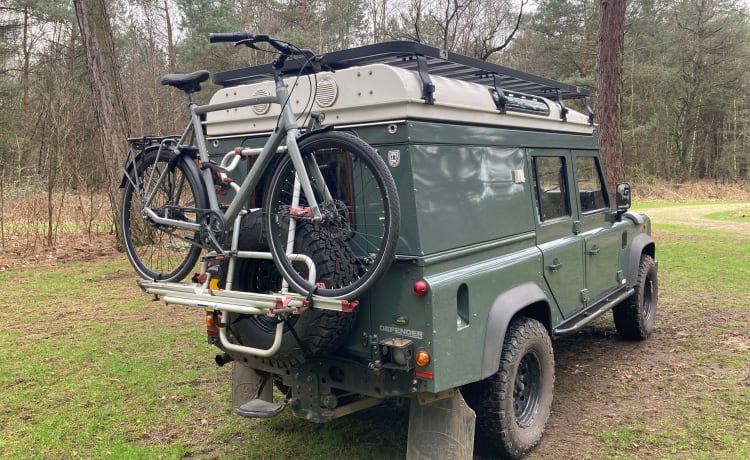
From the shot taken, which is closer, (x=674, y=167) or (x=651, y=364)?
(x=651, y=364)

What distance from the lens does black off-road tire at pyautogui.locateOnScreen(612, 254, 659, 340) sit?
5539 millimetres

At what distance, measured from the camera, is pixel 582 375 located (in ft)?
16.1

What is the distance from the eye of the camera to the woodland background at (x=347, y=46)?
11758mm

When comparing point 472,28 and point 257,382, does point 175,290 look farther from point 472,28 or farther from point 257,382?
point 472,28

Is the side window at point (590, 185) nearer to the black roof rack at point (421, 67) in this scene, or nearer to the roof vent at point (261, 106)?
the black roof rack at point (421, 67)

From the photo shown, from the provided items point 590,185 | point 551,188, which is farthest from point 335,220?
point 590,185

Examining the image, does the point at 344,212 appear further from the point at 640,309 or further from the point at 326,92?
the point at 640,309

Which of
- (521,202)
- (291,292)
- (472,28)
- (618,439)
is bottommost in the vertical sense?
(618,439)

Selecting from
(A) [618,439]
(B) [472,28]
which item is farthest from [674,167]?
(A) [618,439]

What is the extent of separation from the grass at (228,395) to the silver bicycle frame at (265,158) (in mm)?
1624

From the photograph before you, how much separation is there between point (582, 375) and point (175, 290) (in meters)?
3.56

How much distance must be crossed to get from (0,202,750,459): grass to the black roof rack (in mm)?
2404

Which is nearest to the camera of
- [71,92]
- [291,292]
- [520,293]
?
[291,292]

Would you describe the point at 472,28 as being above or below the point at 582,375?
above
